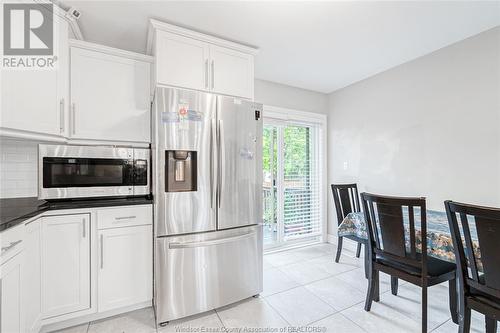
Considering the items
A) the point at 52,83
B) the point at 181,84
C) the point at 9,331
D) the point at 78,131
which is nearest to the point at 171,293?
the point at 9,331

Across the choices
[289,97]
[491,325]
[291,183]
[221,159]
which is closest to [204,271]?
[221,159]

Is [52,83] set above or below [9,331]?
above

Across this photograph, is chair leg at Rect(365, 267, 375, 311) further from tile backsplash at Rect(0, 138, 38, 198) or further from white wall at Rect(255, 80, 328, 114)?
tile backsplash at Rect(0, 138, 38, 198)

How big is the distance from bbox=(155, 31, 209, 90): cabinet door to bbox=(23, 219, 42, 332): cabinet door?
4.63 feet

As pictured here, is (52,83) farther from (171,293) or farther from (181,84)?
(171,293)

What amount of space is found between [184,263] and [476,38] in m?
3.36

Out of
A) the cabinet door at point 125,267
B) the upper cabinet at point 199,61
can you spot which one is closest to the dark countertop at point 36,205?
the cabinet door at point 125,267

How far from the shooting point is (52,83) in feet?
5.88

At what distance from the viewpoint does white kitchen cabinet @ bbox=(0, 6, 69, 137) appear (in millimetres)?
1537

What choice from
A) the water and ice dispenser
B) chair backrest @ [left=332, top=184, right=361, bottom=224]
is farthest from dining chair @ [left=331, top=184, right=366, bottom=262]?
the water and ice dispenser

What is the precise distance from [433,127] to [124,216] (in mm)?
3216

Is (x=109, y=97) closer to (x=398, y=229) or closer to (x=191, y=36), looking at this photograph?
(x=191, y=36)

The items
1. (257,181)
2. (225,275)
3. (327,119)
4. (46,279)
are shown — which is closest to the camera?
(46,279)

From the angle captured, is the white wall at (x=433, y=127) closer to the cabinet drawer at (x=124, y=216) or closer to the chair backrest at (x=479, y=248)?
the chair backrest at (x=479, y=248)
